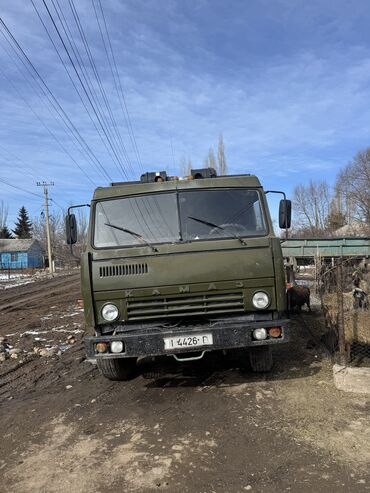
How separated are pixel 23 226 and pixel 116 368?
270ft

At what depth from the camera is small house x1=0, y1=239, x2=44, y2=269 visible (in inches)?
2625

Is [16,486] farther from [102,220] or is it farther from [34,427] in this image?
[102,220]

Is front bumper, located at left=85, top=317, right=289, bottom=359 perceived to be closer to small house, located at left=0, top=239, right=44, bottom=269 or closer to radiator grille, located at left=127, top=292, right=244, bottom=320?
radiator grille, located at left=127, top=292, right=244, bottom=320

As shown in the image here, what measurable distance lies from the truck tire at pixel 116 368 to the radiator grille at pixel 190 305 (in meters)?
0.97

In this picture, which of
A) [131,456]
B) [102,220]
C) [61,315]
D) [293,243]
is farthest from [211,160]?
[131,456]

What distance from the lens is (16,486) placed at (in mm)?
3338

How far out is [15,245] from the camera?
69.0 m

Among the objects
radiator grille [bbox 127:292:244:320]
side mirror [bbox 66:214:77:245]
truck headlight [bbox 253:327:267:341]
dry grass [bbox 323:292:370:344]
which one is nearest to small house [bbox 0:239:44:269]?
dry grass [bbox 323:292:370:344]

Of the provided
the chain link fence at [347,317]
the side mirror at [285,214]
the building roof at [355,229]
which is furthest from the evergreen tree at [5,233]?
the side mirror at [285,214]

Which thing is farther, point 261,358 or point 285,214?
point 285,214

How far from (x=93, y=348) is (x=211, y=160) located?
1182 inches

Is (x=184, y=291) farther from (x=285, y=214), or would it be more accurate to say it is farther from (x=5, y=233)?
(x=5, y=233)

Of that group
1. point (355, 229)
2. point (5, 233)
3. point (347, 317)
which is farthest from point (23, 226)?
point (347, 317)

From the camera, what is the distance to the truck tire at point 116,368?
5.44 metres
